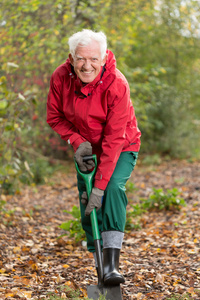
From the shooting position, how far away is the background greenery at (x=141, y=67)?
21.0ft

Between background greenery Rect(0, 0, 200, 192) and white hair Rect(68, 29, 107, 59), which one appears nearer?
white hair Rect(68, 29, 107, 59)

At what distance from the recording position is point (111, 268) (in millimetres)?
2445

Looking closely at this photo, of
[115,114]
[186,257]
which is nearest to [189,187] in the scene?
[186,257]

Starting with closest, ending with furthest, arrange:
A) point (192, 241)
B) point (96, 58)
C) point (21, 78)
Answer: point (96, 58) → point (192, 241) → point (21, 78)

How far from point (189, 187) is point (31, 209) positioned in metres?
2.64

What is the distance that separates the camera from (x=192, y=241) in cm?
367

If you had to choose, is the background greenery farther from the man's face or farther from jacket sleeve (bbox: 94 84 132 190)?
jacket sleeve (bbox: 94 84 132 190)

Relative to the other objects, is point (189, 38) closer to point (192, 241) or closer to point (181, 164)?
point (181, 164)

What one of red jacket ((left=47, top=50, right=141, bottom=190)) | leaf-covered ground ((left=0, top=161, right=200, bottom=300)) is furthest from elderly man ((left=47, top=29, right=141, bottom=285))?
leaf-covered ground ((left=0, top=161, right=200, bottom=300))

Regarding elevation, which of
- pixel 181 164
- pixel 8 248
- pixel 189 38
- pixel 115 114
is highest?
pixel 189 38

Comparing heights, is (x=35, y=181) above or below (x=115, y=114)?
below

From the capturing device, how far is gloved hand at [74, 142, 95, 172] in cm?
259

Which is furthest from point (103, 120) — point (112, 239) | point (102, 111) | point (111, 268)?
point (111, 268)

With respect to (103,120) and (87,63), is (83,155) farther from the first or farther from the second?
(87,63)
